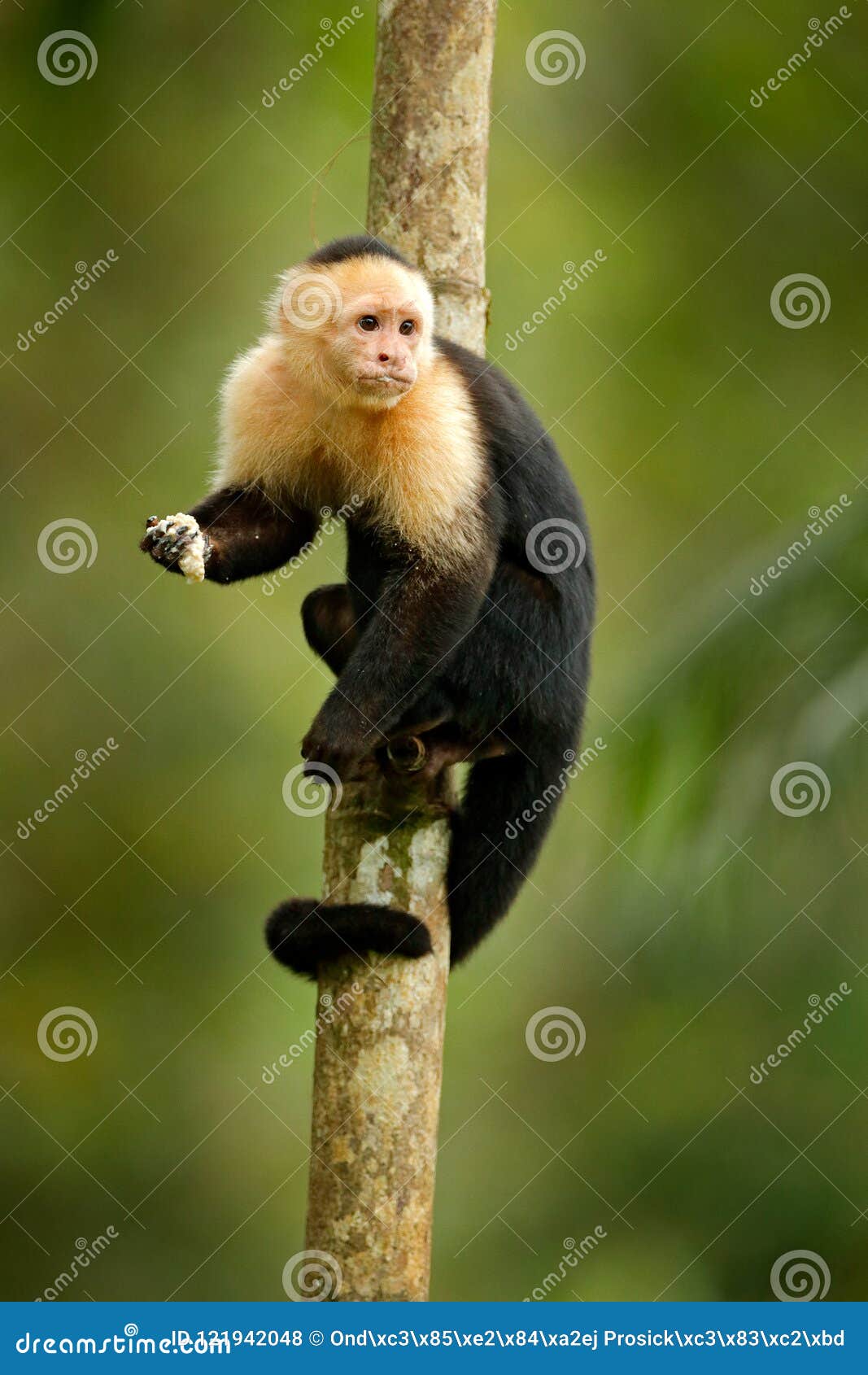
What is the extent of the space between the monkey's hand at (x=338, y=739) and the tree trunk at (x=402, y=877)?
0.13 meters

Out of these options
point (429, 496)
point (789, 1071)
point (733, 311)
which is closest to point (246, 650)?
point (733, 311)

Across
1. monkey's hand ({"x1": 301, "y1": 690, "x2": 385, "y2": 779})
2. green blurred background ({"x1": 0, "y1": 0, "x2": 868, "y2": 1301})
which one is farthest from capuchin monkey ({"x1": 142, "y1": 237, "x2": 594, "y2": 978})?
green blurred background ({"x1": 0, "y1": 0, "x2": 868, "y2": 1301})

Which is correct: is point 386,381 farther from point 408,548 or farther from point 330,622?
point 330,622

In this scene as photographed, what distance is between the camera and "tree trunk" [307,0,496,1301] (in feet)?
11.4

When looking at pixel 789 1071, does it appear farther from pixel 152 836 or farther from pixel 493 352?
pixel 493 352

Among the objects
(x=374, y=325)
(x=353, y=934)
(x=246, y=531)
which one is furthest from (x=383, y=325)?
(x=353, y=934)

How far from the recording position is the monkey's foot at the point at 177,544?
12.3ft

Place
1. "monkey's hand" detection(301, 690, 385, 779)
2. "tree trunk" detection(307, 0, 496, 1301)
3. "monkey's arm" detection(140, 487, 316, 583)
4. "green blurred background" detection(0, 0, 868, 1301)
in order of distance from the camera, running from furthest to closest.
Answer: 1. "green blurred background" detection(0, 0, 868, 1301)
2. "monkey's arm" detection(140, 487, 316, 583)
3. "monkey's hand" detection(301, 690, 385, 779)
4. "tree trunk" detection(307, 0, 496, 1301)

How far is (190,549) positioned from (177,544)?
1.6 inches

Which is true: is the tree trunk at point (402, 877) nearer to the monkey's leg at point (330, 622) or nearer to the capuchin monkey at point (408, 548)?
the capuchin monkey at point (408, 548)

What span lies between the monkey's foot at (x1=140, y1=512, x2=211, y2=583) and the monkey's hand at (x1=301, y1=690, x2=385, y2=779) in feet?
1.67

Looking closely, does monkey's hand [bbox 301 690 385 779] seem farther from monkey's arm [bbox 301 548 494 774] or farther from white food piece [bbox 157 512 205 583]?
white food piece [bbox 157 512 205 583]

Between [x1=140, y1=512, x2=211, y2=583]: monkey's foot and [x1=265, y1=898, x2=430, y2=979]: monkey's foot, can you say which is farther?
[x1=140, y1=512, x2=211, y2=583]: monkey's foot

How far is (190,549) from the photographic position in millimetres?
3816
